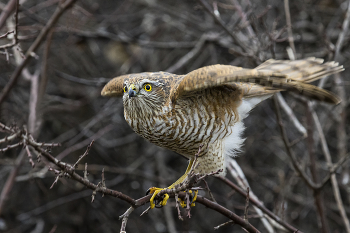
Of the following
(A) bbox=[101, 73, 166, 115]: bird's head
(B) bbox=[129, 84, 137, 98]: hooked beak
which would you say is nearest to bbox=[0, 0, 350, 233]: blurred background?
(A) bbox=[101, 73, 166, 115]: bird's head

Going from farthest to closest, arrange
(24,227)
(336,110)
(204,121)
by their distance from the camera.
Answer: (24,227) < (336,110) < (204,121)

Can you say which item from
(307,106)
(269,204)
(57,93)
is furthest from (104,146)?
(307,106)

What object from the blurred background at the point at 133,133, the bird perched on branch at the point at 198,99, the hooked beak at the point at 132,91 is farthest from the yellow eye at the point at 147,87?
the blurred background at the point at 133,133

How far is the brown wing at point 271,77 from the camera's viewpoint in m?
2.77

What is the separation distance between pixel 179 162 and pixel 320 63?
12.9ft

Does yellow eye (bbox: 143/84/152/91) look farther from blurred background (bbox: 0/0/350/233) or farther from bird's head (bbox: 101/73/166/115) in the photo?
blurred background (bbox: 0/0/350/233)

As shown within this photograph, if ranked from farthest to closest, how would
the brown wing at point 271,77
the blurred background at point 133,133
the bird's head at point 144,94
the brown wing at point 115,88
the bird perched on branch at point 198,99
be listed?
the blurred background at point 133,133 < the brown wing at point 115,88 < the bird's head at point 144,94 < the bird perched on branch at point 198,99 < the brown wing at point 271,77

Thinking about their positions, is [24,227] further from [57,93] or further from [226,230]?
[226,230]

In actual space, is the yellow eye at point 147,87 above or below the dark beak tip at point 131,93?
above

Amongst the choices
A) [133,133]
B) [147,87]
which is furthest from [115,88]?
[133,133]

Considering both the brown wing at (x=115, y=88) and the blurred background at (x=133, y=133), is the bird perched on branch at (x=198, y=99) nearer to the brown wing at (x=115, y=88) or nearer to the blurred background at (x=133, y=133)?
the brown wing at (x=115, y=88)

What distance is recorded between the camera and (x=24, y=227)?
602cm

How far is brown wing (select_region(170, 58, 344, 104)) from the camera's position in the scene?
2770 millimetres

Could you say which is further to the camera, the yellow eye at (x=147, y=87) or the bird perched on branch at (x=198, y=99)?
the yellow eye at (x=147, y=87)
